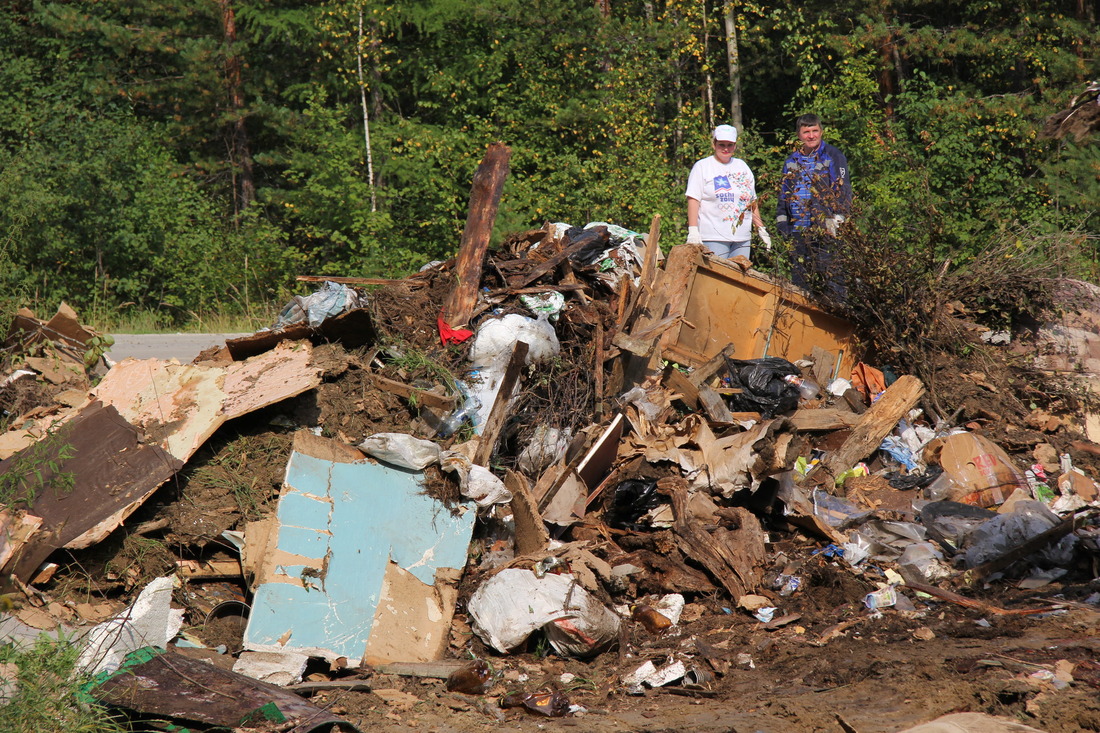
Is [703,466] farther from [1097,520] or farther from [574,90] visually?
[574,90]

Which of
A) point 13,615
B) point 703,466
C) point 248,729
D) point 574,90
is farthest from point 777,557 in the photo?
point 574,90

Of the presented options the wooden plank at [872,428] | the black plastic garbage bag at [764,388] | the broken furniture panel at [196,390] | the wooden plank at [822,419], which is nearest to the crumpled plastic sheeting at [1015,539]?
the wooden plank at [872,428]

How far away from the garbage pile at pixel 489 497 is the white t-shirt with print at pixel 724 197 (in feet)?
1.97

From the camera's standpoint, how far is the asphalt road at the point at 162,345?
8.34 m

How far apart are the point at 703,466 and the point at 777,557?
766mm

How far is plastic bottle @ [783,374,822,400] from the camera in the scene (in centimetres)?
716

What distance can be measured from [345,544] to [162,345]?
5.06 metres

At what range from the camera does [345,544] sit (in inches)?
194

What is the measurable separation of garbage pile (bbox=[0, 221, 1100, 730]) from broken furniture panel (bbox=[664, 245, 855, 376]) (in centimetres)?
20

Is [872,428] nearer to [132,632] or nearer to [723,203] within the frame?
[723,203]

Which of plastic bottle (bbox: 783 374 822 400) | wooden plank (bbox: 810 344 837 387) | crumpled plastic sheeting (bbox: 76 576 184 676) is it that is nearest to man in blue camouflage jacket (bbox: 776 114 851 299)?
wooden plank (bbox: 810 344 837 387)

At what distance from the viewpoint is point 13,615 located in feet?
14.4

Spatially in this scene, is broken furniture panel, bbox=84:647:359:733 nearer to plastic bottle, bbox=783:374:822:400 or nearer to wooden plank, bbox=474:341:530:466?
wooden plank, bbox=474:341:530:466

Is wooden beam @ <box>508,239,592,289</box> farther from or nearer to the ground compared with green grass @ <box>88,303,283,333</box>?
farther from the ground
